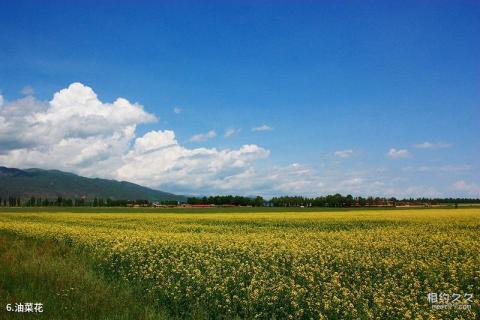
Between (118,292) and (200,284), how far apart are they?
259 cm

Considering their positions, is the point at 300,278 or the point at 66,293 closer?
the point at 66,293

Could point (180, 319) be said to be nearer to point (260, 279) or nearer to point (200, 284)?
point (200, 284)

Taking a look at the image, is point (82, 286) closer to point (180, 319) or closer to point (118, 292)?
point (118, 292)

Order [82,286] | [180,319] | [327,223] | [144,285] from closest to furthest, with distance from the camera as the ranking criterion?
1. [180,319]
2. [82,286]
3. [144,285]
4. [327,223]

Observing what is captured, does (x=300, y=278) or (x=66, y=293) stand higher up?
(x=300, y=278)

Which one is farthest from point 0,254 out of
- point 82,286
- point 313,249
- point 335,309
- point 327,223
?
point 327,223

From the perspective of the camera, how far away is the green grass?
32.4ft

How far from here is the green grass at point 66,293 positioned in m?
9.88

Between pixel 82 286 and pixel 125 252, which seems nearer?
pixel 82 286

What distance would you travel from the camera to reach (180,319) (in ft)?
34.3

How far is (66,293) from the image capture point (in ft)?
37.3

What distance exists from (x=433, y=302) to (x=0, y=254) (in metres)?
17.0

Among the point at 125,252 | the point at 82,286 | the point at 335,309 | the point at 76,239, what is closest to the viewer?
the point at 335,309

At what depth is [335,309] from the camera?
9539mm
